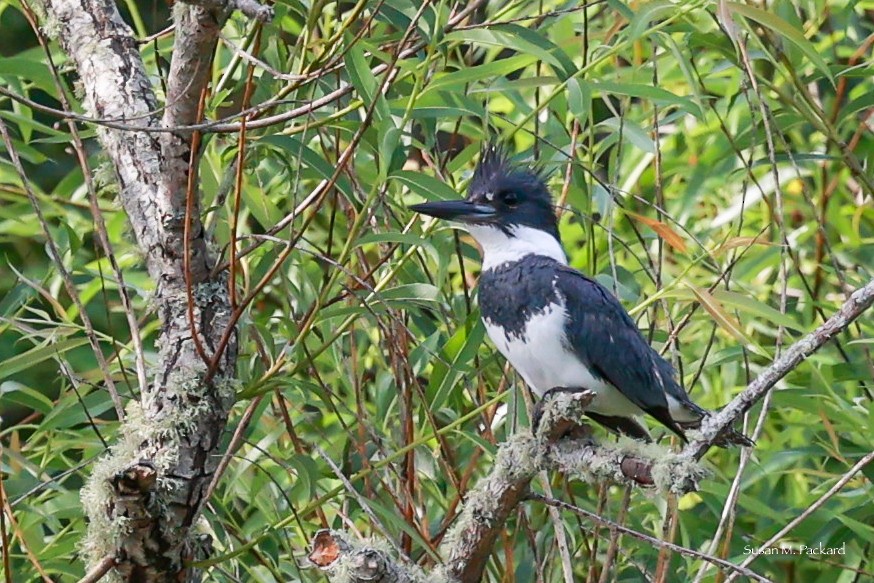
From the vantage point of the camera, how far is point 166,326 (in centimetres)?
174

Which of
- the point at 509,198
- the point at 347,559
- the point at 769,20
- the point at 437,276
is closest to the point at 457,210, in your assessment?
the point at 437,276

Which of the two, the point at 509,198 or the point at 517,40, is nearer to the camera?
the point at 517,40

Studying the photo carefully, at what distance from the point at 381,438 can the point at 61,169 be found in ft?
9.24

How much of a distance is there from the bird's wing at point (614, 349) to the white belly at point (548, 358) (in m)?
0.02

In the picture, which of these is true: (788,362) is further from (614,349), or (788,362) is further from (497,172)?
(497,172)

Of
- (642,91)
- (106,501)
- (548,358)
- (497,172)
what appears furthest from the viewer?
(497,172)

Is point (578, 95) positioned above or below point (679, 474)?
above

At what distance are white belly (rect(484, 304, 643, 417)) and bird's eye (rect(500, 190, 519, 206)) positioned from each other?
0.28 metres

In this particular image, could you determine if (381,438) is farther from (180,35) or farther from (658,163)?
(180,35)

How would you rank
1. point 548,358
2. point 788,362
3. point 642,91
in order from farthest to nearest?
point 548,358
point 642,91
point 788,362

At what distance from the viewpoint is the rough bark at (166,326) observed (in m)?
1.61

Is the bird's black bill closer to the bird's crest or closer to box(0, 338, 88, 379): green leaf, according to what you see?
the bird's crest

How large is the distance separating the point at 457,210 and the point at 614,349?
33cm

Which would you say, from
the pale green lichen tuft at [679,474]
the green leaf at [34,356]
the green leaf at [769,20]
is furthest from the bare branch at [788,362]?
the green leaf at [34,356]
